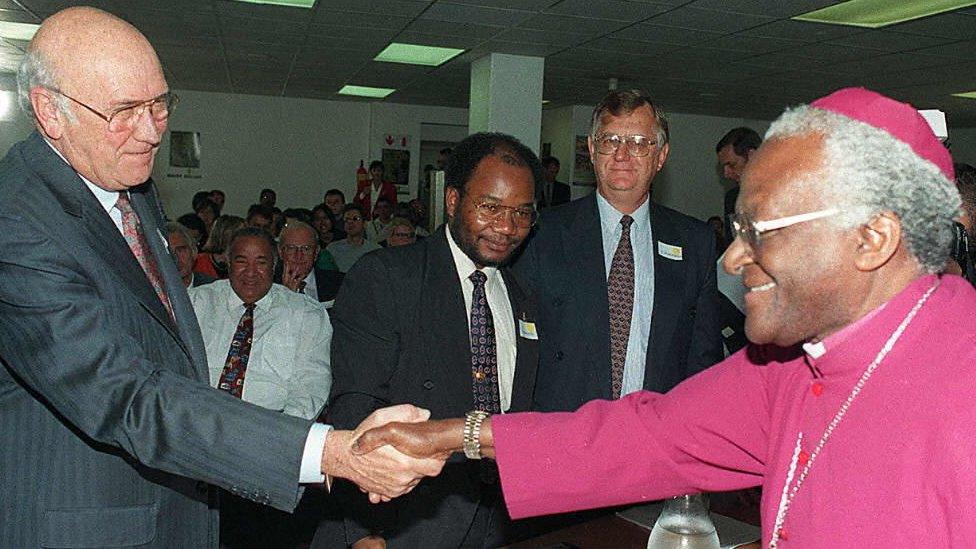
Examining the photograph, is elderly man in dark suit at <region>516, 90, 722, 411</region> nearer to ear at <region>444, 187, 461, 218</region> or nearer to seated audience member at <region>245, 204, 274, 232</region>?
ear at <region>444, 187, 461, 218</region>

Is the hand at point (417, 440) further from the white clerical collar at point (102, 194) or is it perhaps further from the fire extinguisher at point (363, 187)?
the fire extinguisher at point (363, 187)

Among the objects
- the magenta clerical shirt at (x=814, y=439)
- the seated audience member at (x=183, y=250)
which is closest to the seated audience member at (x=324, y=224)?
the seated audience member at (x=183, y=250)

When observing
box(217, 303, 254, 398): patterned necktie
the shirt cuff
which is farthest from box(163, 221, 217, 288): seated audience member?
the shirt cuff

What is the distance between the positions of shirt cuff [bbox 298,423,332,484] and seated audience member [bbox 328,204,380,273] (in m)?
7.40

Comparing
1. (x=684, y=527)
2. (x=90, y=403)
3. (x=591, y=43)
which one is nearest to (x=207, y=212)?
(x=591, y=43)

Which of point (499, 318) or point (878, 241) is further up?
point (878, 241)

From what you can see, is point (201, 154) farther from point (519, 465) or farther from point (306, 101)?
point (519, 465)

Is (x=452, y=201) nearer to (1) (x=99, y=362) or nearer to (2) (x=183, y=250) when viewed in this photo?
(1) (x=99, y=362)

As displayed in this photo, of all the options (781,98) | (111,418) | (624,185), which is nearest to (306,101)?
(781,98)

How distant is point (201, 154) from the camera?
16188mm

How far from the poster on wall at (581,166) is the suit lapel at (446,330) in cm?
1334

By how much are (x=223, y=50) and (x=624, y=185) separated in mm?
9094

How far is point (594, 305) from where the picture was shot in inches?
115

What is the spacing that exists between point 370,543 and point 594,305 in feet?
3.53
